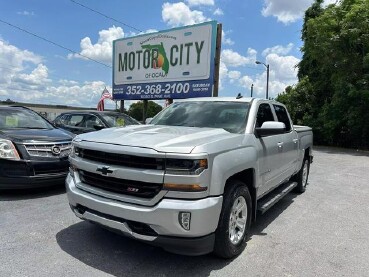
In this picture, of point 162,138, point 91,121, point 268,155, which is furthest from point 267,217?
point 91,121

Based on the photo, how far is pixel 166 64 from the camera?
14.6 meters

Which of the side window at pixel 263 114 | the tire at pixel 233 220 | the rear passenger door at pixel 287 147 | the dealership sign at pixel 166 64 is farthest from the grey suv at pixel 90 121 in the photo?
the tire at pixel 233 220

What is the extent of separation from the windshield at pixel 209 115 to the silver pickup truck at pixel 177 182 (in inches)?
1.1

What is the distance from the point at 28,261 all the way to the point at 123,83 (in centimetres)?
1352

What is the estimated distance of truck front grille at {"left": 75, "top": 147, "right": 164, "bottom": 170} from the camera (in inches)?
131

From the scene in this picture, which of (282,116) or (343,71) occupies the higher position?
(343,71)

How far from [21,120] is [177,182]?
5425mm

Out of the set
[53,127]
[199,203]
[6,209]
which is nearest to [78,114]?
[53,127]

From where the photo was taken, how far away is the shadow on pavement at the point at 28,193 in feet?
20.0

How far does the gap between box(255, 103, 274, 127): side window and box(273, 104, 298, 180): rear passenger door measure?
0.38 metres

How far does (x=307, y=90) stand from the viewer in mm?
22281

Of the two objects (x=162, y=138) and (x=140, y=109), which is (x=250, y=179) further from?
(x=140, y=109)

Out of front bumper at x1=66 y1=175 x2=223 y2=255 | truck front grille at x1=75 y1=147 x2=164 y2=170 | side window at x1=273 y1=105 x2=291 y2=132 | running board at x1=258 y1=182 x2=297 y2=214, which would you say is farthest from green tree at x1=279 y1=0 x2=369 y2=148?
truck front grille at x1=75 y1=147 x2=164 y2=170

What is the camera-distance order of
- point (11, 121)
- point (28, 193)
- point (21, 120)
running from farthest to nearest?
point (21, 120)
point (11, 121)
point (28, 193)
